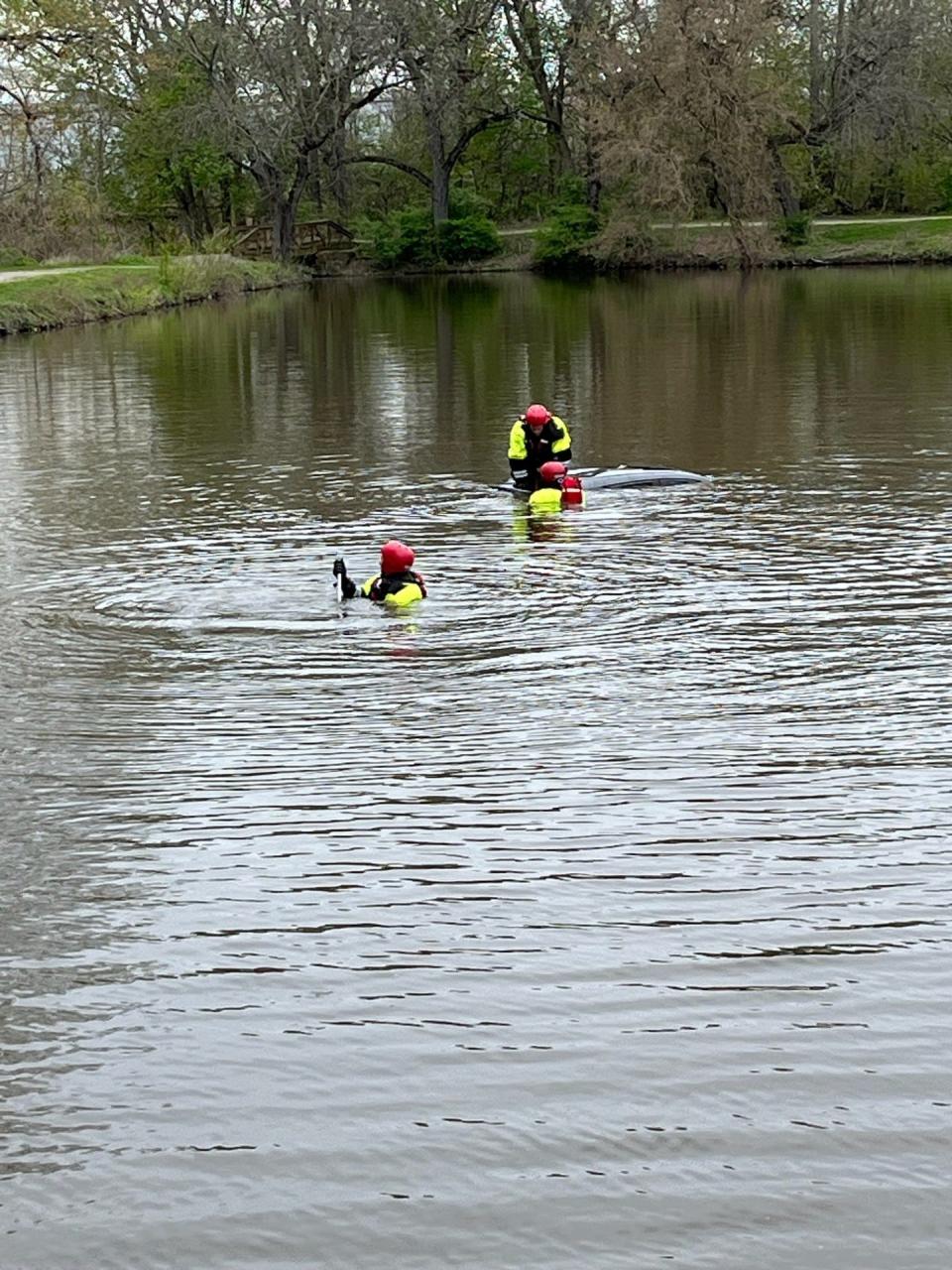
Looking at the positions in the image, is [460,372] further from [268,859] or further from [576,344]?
[268,859]

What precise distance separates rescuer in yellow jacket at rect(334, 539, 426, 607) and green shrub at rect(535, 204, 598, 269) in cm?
6190

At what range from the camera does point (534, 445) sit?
22.0 metres

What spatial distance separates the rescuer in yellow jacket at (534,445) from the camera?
21.9 metres

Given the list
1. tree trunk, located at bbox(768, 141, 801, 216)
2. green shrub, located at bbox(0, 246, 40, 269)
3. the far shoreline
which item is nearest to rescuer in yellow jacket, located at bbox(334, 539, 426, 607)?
the far shoreline

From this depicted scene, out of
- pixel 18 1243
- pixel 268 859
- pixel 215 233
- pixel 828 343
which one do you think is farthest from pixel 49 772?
pixel 215 233

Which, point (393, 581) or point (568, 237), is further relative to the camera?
point (568, 237)

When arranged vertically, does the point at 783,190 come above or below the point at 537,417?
above

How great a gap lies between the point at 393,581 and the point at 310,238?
7058 cm

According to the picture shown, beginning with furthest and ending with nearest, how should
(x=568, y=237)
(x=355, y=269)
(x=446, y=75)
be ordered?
(x=355, y=269)
(x=568, y=237)
(x=446, y=75)

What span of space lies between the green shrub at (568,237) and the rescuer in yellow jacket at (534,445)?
55.5 m

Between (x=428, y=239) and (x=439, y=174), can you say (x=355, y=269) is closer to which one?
(x=428, y=239)

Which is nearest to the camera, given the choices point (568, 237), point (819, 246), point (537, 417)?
point (537, 417)

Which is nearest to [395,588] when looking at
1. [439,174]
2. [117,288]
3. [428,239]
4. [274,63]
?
[117,288]

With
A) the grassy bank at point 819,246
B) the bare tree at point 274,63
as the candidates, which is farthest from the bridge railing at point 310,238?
the grassy bank at point 819,246
